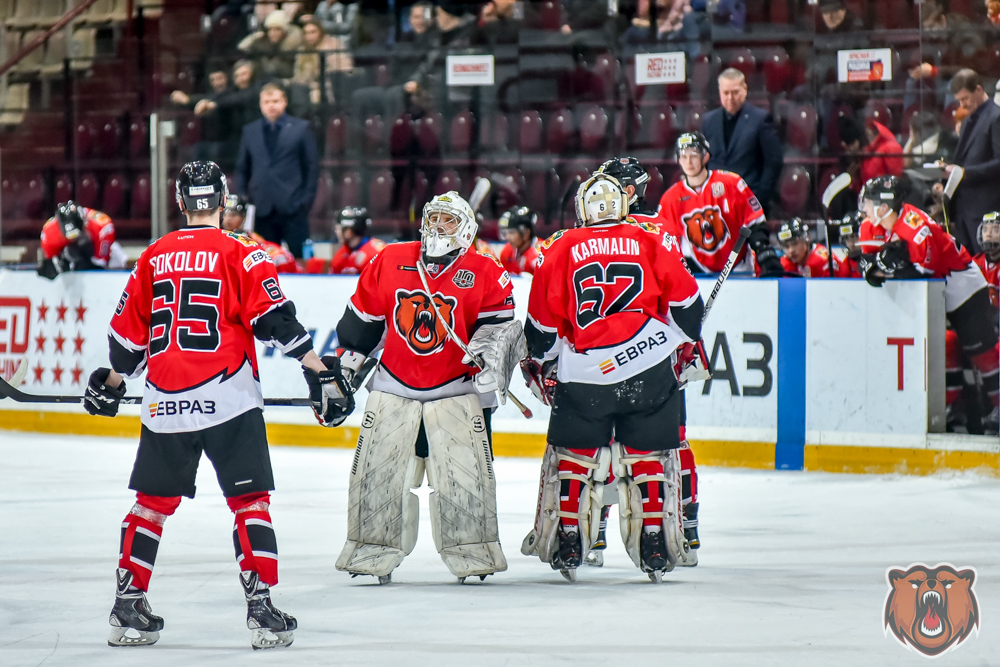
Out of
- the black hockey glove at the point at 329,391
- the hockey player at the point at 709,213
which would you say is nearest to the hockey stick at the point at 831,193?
the hockey player at the point at 709,213

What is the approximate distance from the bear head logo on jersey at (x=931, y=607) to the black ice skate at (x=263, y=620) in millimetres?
A: 1918

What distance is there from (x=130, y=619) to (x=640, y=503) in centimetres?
198

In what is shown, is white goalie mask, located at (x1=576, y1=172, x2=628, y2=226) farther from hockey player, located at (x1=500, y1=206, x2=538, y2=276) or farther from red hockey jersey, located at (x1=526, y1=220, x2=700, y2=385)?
hockey player, located at (x1=500, y1=206, x2=538, y2=276)

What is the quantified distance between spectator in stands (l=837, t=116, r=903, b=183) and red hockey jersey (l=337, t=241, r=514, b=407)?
5599 mm

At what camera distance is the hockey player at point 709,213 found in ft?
25.9

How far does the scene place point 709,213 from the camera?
8180mm

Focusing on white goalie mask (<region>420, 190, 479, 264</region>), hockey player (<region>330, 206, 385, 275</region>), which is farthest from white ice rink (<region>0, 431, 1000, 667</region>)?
hockey player (<region>330, 206, 385, 275</region>)

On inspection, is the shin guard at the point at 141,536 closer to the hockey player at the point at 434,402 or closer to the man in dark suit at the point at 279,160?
the hockey player at the point at 434,402

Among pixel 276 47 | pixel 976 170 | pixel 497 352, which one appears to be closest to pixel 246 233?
pixel 276 47

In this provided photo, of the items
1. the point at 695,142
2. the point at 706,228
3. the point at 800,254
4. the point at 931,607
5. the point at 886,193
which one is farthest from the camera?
the point at 800,254

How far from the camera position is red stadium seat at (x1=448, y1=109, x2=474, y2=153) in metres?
12.0

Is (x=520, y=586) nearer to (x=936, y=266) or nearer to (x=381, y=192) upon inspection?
(x=936, y=266)

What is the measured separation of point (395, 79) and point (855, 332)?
19.0ft

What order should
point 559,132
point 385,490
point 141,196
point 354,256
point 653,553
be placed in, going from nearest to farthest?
point 653,553 < point 385,490 < point 354,256 < point 559,132 < point 141,196
